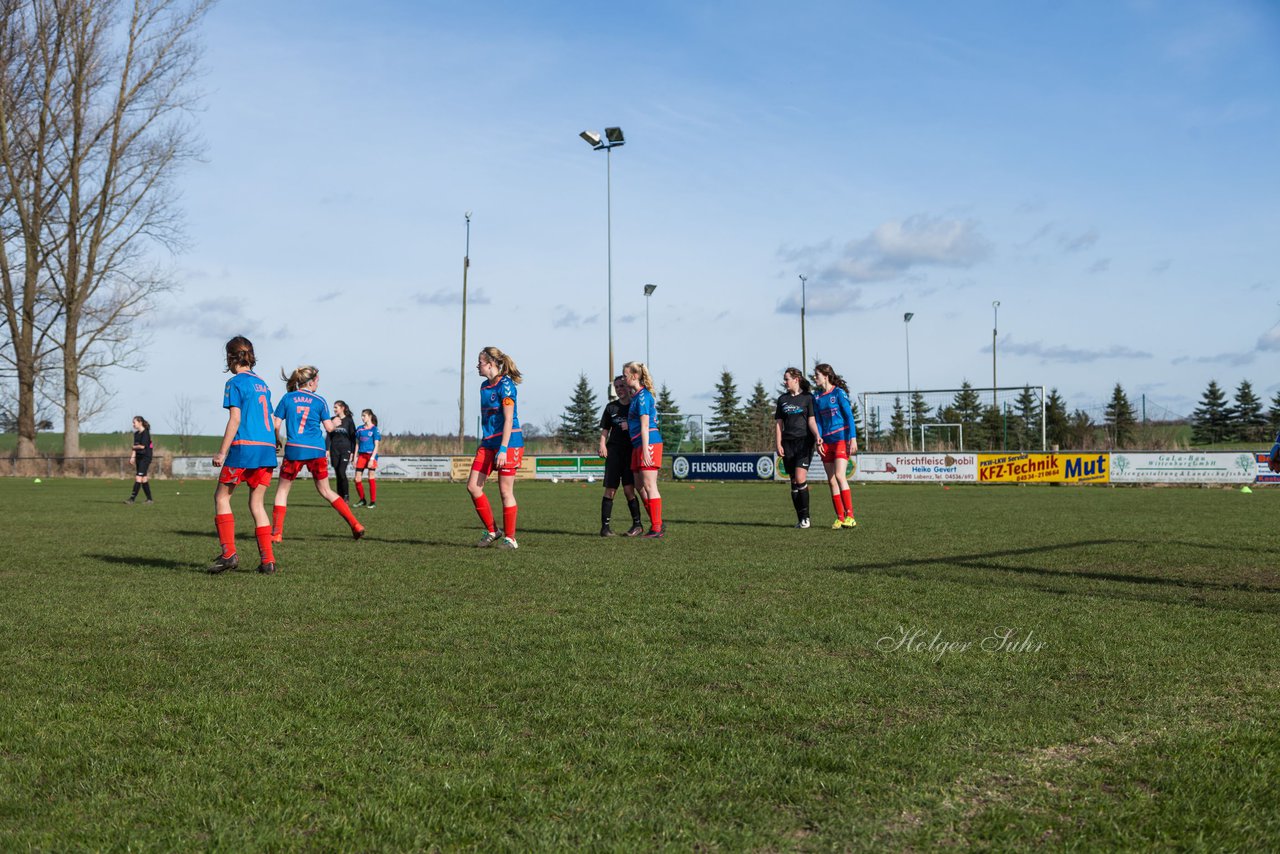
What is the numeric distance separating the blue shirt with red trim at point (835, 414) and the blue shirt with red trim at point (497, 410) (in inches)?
194

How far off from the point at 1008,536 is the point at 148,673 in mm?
9907

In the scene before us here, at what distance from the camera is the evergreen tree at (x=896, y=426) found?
38594 millimetres

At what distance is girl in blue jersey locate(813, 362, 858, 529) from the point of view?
13836mm

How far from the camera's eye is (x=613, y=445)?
13156 mm

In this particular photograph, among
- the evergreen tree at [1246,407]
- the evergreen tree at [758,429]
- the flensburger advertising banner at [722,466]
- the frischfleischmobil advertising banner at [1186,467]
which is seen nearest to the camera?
the frischfleischmobil advertising banner at [1186,467]

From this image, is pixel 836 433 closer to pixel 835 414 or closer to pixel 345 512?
pixel 835 414

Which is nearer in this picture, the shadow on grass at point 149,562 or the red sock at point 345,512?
the shadow on grass at point 149,562

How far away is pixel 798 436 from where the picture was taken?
1393cm

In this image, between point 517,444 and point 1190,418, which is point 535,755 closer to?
point 517,444

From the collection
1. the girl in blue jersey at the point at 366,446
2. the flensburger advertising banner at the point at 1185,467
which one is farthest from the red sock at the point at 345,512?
the flensburger advertising banner at the point at 1185,467

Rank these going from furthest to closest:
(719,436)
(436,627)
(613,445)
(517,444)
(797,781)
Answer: (719,436), (613,445), (517,444), (436,627), (797,781)

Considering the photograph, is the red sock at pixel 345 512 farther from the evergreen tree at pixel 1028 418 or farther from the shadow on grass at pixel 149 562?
the evergreen tree at pixel 1028 418

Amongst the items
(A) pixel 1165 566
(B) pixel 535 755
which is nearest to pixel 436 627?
(B) pixel 535 755

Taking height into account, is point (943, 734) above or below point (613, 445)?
below
